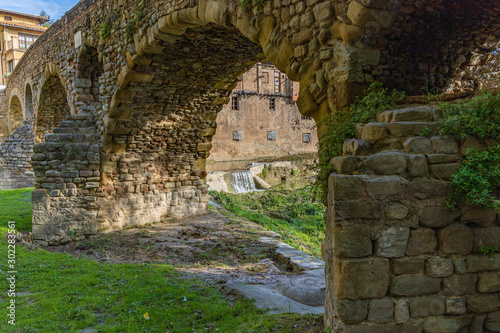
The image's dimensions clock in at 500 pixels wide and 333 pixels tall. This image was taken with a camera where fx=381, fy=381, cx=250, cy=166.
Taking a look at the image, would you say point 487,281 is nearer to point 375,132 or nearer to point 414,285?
point 414,285

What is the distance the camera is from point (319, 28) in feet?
11.6

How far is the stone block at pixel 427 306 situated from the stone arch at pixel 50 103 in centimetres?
1114

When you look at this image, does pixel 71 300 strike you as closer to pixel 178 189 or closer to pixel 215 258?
pixel 215 258

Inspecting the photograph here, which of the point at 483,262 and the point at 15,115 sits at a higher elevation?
the point at 15,115

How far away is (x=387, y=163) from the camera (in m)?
2.61

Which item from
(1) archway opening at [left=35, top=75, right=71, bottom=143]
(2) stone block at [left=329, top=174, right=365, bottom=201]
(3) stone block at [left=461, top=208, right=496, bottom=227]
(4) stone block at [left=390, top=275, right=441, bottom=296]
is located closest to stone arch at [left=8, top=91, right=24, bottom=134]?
(1) archway opening at [left=35, top=75, right=71, bottom=143]

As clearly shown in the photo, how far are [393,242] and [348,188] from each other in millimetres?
479

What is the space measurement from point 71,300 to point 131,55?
431cm

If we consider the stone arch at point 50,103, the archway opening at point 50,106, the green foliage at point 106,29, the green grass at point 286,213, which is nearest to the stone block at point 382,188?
the green grass at point 286,213

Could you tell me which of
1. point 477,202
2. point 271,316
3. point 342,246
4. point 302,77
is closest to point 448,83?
point 302,77

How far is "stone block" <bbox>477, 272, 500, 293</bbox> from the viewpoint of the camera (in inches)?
104

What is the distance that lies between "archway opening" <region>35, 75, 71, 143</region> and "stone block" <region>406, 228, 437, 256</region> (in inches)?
468

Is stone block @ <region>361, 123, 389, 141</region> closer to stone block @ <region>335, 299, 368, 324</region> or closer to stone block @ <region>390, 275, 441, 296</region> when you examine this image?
stone block @ <region>390, 275, 441, 296</region>

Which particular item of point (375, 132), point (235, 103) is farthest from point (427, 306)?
point (235, 103)
